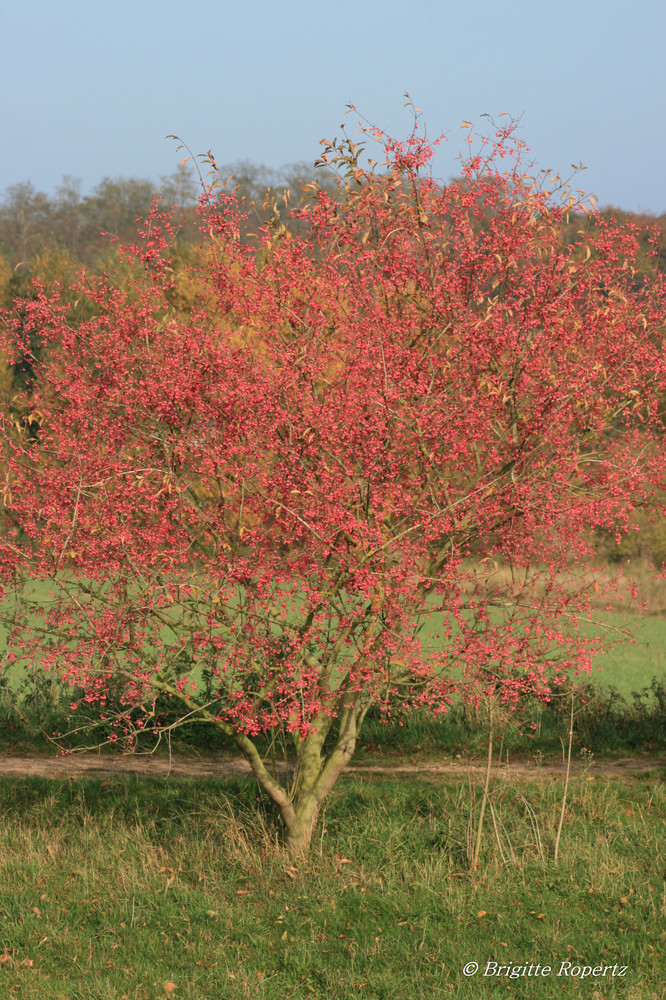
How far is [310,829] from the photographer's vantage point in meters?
8.05

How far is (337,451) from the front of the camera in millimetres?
7039

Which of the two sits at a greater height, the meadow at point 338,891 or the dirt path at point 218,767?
the meadow at point 338,891

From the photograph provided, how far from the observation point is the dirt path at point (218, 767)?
10.9m

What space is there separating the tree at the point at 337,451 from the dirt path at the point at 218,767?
3.07 metres

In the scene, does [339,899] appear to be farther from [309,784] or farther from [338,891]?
[309,784]

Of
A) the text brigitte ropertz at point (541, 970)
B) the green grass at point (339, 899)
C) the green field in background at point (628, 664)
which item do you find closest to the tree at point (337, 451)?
the green grass at point (339, 899)

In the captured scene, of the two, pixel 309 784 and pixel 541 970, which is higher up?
pixel 309 784

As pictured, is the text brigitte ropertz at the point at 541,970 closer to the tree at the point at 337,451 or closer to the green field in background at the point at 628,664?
the tree at the point at 337,451

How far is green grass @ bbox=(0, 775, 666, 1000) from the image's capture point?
610 centimetres

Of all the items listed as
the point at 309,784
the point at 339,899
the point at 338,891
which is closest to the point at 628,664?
the point at 309,784

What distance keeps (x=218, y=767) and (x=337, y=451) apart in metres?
5.64

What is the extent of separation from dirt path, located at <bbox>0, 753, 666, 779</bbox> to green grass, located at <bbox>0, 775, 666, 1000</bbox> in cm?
132

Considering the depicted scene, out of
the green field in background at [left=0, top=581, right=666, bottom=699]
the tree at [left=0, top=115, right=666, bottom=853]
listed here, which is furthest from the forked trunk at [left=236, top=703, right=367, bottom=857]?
the green field in background at [left=0, top=581, right=666, bottom=699]

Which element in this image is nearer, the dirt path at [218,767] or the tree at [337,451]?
the tree at [337,451]
